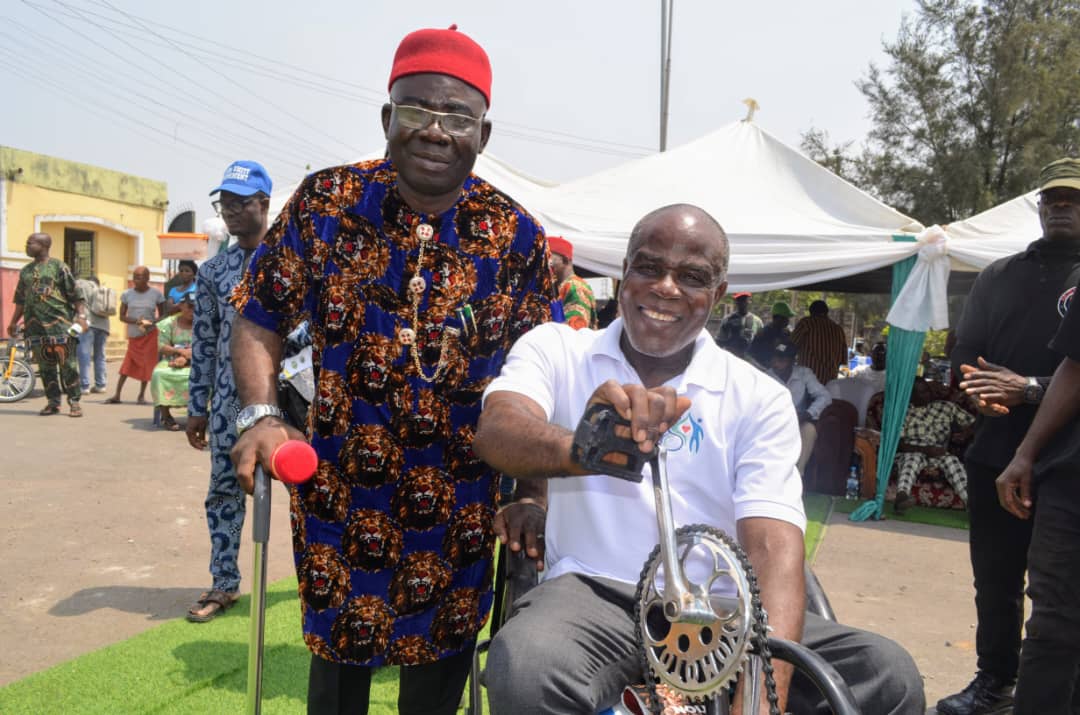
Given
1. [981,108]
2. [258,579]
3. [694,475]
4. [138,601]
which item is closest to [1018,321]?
[694,475]

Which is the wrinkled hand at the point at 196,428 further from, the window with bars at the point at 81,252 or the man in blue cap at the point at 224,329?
the window with bars at the point at 81,252

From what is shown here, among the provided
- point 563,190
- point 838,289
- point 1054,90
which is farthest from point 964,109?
point 563,190

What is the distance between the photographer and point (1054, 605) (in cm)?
273

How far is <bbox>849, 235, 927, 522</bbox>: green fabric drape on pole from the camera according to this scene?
7.68 m

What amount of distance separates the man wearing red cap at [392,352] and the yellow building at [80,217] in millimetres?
19476

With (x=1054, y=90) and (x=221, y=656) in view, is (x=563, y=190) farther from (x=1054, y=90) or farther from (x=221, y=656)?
(x=1054, y=90)

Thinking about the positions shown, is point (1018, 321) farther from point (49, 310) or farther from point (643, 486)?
point (49, 310)

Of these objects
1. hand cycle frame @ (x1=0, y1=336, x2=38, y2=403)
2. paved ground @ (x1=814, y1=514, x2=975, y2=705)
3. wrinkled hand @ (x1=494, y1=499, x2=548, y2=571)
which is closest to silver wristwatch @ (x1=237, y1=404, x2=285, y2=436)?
wrinkled hand @ (x1=494, y1=499, x2=548, y2=571)

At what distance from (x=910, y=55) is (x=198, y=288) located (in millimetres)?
21501

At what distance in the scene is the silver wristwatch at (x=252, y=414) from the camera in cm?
199

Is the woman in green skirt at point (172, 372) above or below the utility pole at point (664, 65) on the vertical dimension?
below

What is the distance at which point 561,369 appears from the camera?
7.21 ft

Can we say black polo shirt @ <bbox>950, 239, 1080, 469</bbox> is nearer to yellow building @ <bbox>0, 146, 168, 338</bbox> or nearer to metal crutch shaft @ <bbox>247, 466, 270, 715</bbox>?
metal crutch shaft @ <bbox>247, 466, 270, 715</bbox>

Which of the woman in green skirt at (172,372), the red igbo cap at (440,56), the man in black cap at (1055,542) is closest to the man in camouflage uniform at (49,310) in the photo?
the woman in green skirt at (172,372)
